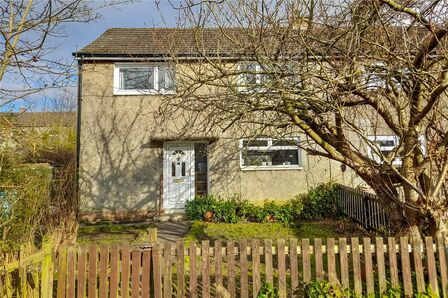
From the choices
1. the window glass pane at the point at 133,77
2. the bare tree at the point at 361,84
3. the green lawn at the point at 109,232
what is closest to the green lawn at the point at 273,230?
the green lawn at the point at 109,232

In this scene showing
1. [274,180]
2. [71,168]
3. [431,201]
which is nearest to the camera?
[431,201]

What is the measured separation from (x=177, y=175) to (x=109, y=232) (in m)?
3.06

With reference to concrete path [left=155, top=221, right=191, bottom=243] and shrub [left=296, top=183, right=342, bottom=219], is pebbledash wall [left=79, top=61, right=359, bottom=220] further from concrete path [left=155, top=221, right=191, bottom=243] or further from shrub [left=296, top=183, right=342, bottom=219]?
concrete path [left=155, top=221, right=191, bottom=243]

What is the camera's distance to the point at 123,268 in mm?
3904

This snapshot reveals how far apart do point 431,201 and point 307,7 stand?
3.31m

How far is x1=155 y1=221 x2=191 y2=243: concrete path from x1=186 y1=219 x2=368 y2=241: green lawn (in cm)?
28

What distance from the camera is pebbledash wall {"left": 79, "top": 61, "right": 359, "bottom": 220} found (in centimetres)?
1100

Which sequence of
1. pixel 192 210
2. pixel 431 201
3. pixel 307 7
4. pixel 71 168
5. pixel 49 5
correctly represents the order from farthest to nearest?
pixel 192 210 < pixel 71 168 < pixel 307 7 < pixel 431 201 < pixel 49 5

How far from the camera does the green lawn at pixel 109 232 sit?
26.9 feet

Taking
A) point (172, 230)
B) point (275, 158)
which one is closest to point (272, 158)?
point (275, 158)

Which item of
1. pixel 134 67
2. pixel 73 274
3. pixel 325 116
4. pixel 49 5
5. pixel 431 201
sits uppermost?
pixel 134 67

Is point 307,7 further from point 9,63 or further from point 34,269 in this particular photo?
point 34,269

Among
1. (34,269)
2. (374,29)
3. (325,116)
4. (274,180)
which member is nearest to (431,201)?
(325,116)

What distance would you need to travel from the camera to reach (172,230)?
29.8 ft
